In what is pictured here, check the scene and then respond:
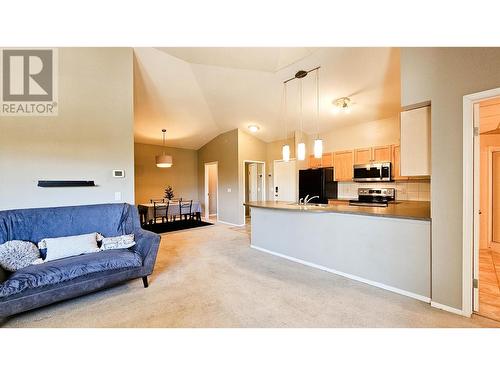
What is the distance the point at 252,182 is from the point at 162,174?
10.5 feet

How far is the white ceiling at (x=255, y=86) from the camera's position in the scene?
11.0ft

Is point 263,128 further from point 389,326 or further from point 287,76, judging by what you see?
point 389,326

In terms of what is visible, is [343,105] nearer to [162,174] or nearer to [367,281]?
[367,281]

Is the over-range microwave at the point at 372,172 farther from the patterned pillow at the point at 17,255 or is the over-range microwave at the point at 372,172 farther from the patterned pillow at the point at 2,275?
the patterned pillow at the point at 2,275

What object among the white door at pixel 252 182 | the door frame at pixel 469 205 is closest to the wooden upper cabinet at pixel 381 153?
the door frame at pixel 469 205

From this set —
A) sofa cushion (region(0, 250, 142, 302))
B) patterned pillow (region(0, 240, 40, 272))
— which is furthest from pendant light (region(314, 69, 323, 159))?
patterned pillow (region(0, 240, 40, 272))

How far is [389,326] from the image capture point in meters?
→ 1.78

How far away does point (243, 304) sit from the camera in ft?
7.01

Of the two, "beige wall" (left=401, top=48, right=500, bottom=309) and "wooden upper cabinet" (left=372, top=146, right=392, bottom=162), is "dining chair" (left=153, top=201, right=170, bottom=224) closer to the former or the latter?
"wooden upper cabinet" (left=372, top=146, right=392, bottom=162)

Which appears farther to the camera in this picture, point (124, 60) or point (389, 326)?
point (124, 60)

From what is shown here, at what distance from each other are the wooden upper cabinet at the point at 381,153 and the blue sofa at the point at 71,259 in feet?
15.0
